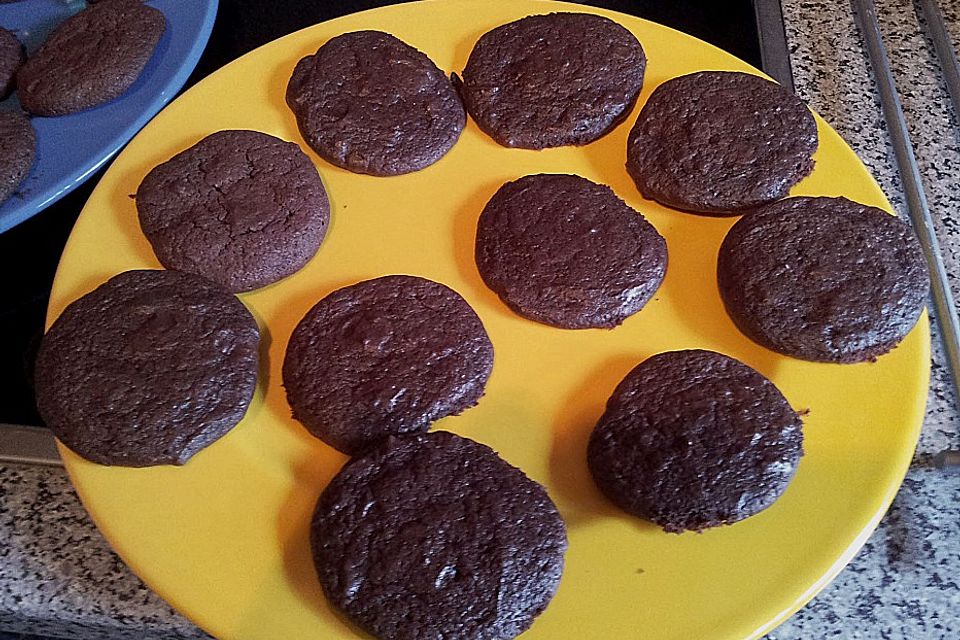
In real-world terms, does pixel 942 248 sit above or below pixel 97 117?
below

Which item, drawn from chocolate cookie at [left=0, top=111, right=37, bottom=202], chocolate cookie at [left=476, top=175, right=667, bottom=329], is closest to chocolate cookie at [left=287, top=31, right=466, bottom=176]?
chocolate cookie at [left=476, top=175, right=667, bottom=329]

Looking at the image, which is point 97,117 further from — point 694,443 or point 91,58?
point 694,443

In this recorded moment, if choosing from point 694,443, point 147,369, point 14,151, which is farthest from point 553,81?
point 14,151

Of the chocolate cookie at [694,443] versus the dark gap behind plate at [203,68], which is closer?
the chocolate cookie at [694,443]

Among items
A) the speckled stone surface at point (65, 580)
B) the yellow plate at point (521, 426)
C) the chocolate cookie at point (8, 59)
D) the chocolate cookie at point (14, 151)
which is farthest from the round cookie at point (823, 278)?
the chocolate cookie at point (8, 59)

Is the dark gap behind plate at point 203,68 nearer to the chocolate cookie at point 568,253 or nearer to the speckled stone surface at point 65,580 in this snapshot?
the speckled stone surface at point 65,580

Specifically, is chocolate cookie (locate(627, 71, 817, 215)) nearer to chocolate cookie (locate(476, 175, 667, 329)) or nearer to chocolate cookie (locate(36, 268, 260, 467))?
chocolate cookie (locate(476, 175, 667, 329))
